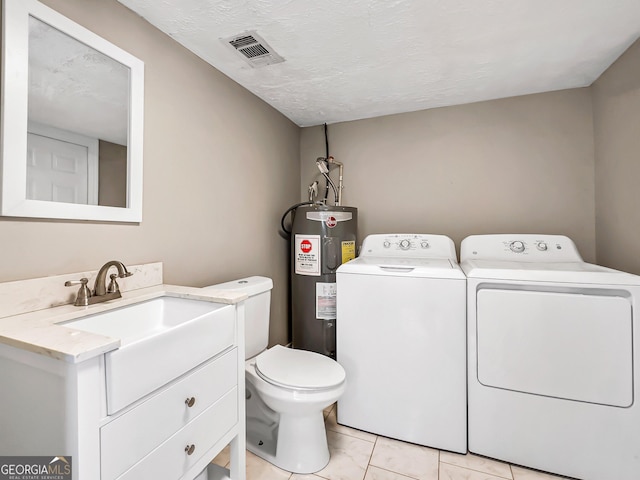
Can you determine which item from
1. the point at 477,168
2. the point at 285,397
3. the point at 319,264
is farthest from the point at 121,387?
the point at 477,168

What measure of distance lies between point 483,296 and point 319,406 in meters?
0.97

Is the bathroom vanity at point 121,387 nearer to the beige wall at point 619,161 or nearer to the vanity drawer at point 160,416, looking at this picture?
the vanity drawer at point 160,416

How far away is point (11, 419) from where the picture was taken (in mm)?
843

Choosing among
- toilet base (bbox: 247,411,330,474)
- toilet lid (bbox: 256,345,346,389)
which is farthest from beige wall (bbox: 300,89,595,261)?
toilet base (bbox: 247,411,330,474)

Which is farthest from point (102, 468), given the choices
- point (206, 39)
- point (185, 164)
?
point (206, 39)

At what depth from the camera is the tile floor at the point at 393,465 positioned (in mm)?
1445

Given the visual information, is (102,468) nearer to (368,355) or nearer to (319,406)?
(319,406)

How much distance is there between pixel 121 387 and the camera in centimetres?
77

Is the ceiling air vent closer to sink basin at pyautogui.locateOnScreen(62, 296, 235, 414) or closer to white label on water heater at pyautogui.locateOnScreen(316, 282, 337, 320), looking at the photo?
sink basin at pyautogui.locateOnScreen(62, 296, 235, 414)

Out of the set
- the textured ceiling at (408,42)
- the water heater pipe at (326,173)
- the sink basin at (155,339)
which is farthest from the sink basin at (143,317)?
the water heater pipe at (326,173)

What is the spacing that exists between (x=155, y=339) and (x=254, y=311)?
0.90 meters

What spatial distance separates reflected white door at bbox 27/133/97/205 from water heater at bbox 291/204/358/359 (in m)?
1.31

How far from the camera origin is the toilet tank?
66.1 inches

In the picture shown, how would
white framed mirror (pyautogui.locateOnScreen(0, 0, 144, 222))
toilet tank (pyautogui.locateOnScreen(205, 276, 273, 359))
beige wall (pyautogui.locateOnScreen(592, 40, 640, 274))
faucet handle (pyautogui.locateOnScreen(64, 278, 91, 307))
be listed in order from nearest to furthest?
white framed mirror (pyautogui.locateOnScreen(0, 0, 144, 222)) < faucet handle (pyautogui.locateOnScreen(64, 278, 91, 307)) < beige wall (pyautogui.locateOnScreen(592, 40, 640, 274)) < toilet tank (pyautogui.locateOnScreen(205, 276, 273, 359))
